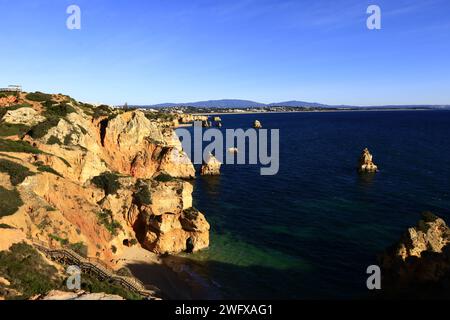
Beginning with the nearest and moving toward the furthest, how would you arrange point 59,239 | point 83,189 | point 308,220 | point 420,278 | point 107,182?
point 59,239 < point 420,278 < point 83,189 < point 107,182 < point 308,220

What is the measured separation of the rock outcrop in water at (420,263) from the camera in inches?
1185

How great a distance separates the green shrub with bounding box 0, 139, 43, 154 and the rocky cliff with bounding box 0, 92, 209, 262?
3.5 inches

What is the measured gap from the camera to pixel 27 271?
20.0m

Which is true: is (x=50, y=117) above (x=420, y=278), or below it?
above

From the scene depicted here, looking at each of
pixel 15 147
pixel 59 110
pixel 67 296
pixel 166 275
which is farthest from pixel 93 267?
pixel 59 110

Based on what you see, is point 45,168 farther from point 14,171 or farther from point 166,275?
point 166,275

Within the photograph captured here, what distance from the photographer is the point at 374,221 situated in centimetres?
4809

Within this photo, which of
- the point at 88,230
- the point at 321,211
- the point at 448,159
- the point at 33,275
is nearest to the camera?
the point at 33,275

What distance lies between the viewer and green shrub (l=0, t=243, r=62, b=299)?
18734mm

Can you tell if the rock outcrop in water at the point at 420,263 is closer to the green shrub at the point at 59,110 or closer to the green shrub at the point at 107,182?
the green shrub at the point at 107,182

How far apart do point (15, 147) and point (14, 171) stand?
676 cm
